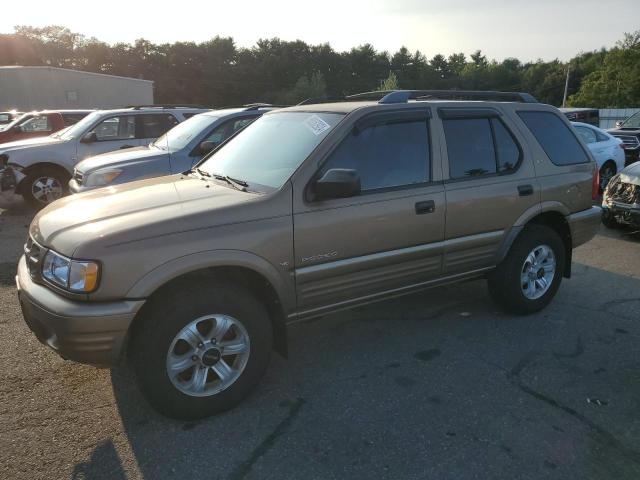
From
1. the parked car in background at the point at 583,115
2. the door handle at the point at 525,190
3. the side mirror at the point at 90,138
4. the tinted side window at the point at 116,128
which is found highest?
the parked car in background at the point at 583,115

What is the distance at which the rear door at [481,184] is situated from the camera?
387 cm

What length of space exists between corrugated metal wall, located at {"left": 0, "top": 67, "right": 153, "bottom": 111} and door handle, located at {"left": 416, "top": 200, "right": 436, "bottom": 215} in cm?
2674

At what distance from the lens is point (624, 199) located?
23.5ft

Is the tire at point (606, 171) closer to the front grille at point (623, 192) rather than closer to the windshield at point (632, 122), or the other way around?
the front grille at point (623, 192)

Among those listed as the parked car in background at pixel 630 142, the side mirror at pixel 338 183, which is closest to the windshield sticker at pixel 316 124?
the side mirror at pixel 338 183

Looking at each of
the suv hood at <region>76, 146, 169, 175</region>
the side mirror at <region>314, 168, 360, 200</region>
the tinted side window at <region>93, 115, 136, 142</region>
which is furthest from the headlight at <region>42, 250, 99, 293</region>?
the tinted side window at <region>93, 115, 136, 142</region>

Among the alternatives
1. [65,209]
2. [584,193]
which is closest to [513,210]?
[584,193]

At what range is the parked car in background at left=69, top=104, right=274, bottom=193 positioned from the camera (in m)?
6.74

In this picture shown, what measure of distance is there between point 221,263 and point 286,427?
3.33ft

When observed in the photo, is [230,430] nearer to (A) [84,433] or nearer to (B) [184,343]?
(B) [184,343]

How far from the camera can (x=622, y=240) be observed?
7227 mm

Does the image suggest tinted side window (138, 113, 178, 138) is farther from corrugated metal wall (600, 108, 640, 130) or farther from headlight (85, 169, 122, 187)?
corrugated metal wall (600, 108, 640, 130)

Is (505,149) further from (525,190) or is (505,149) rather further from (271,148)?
(271,148)

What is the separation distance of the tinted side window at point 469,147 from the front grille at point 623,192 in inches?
161
